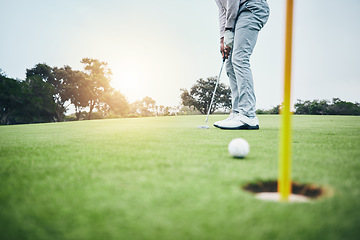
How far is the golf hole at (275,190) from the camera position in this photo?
3.69 ft

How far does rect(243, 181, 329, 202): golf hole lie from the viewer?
112 centimetres

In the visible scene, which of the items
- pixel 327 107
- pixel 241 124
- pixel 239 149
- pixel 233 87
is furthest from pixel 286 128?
pixel 327 107

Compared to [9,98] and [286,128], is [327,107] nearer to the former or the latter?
[286,128]

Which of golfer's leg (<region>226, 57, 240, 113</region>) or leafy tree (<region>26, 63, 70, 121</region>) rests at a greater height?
leafy tree (<region>26, 63, 70, 121</region>)

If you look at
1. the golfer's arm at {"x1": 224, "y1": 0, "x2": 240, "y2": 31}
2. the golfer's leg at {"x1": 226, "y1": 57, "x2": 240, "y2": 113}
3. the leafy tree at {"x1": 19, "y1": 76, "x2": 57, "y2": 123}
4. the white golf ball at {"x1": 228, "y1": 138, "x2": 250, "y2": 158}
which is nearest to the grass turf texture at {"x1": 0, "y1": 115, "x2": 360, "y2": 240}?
the white golf ball at {"x1": 228, "y1": 138, "x2": 250, "y2": 158}

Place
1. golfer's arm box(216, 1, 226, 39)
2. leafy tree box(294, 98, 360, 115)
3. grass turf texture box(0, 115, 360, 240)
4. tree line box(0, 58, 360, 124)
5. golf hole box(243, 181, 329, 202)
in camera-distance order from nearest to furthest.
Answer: grass turf texture box(0, 115, 360, 240), golf hole box(243, 181, 329, 202), golfer's arm box(216, 1, 226, 39), leafy tree box(294, 98, 360, 115), tree line box(0, 58, 360, 124)

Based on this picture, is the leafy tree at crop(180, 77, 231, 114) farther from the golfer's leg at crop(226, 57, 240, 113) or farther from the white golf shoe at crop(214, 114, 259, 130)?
the white golf shoe at crop(214, 114, 259, 130)

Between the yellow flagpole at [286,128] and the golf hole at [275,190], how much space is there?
0.69 feet

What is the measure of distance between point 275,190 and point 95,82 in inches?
1486

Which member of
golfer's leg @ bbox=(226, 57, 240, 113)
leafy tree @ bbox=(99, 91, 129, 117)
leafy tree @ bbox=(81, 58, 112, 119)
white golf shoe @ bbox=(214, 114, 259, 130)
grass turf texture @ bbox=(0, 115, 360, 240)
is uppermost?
leafy tree @ bbox=(81, 58, 112, 119)

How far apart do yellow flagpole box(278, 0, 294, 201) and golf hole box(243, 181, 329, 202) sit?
210 millimetres

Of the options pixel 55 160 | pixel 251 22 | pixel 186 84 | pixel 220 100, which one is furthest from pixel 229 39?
pixel 186 84

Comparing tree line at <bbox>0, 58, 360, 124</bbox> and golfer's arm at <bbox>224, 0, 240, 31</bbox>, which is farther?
tree line at <bbox>0, 58, 360, 124</bbox>

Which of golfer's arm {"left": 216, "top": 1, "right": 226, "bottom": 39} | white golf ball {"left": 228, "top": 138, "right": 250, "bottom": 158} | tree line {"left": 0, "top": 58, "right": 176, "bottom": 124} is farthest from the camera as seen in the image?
tree line {"left": 0, "top": 58, "right": 176, "bottom": 124}
